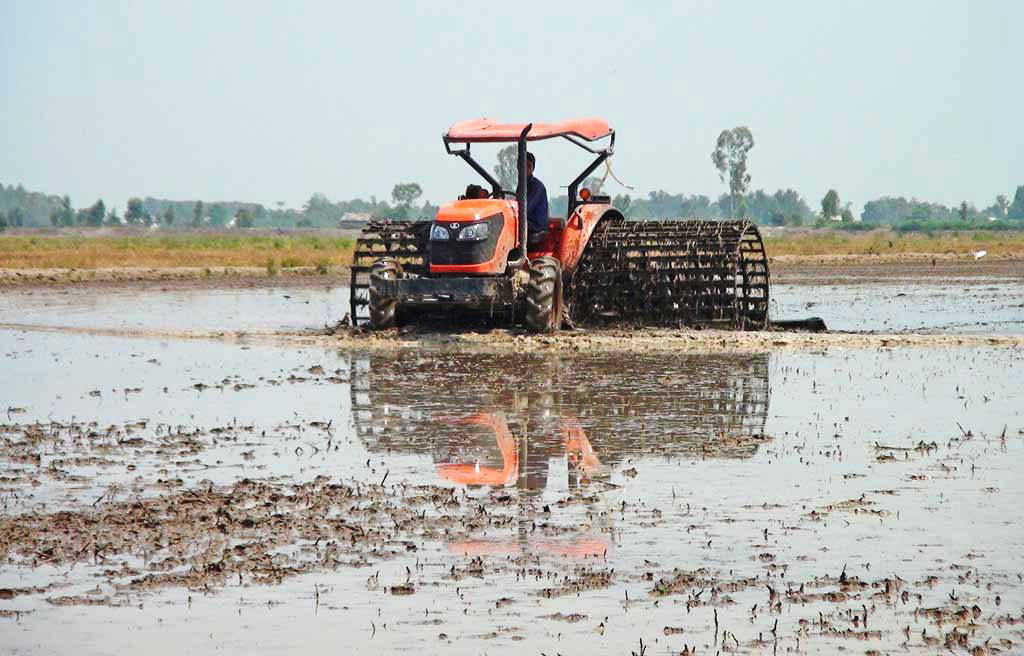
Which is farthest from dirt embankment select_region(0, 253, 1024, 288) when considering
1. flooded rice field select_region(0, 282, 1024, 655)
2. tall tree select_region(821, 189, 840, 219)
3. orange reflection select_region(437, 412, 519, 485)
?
tall tree select_region(821, 189, 840, 219)

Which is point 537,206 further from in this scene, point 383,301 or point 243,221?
point 243,221

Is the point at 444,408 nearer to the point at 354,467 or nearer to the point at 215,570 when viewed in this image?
the point at 354,467

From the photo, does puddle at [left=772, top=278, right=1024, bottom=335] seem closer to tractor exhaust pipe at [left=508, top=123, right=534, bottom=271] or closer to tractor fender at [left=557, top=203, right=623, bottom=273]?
tractor fender at [left=557, top=203, right=623, bottom=273]

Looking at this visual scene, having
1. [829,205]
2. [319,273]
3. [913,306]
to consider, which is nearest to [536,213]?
[913,306]

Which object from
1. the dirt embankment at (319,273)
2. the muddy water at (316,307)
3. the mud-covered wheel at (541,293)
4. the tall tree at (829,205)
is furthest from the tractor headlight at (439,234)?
the tall tree at (829,205)

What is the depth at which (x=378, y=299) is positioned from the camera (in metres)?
20.6

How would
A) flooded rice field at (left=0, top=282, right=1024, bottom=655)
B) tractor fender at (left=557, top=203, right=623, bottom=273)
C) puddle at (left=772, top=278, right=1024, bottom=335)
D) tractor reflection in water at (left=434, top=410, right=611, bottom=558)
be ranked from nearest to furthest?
flooded rice field at (left=0, top=282, right=1024, bottom=655) → tractor reflection in water at (left=434, top=410, right=611, bottom=558) → tractor fender at (left=557, top=203, right=623, bottom=273) → puddle at (left=772, top=278, right=1024, bottom=335)

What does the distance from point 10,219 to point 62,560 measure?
200m

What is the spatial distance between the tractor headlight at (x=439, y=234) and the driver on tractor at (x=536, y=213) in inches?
53.8

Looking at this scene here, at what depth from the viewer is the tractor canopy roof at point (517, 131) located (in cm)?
2006

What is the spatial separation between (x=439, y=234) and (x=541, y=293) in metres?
1.54

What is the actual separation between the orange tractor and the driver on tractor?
9.0 inches

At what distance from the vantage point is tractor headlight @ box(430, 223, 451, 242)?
65.3 ft

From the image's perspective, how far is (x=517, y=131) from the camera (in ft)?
66.0
